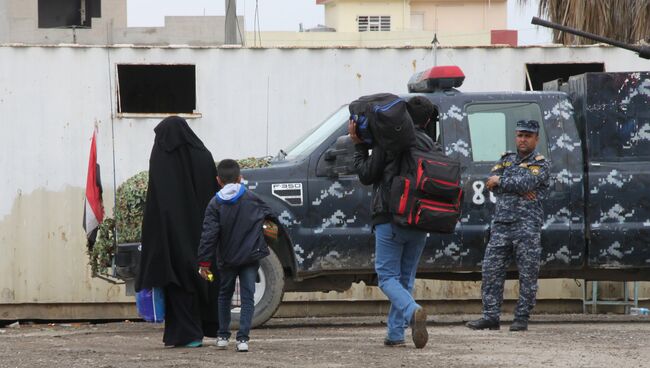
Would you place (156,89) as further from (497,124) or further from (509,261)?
(509,261)

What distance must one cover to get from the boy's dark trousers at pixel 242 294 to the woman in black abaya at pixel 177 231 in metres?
0.41

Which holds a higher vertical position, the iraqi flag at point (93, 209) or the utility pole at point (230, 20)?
the utility pole at point (230, 20)

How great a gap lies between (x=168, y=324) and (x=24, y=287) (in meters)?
5.28

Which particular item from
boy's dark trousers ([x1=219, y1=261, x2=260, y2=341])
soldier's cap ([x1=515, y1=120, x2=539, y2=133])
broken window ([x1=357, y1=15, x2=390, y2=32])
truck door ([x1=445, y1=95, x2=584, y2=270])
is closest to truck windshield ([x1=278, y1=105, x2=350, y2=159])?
truck door ([x1=445, y1=95, x2=584, y2=270])

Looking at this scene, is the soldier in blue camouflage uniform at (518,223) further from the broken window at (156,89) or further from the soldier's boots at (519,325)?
the broken window at (156,89)

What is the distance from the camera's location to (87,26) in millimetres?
20344

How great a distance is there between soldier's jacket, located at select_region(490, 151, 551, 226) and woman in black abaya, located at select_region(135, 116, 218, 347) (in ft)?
7.91

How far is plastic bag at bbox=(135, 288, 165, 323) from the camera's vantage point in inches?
392

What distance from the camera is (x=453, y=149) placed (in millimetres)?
11469

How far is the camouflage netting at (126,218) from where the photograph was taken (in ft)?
38.5

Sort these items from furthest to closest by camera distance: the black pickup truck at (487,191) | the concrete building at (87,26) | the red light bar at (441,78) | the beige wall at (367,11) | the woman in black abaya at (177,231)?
the beige wall at (367,11), the concrete building at (87,26), the red light bar at (441,78), the black pickup truck at (487,191), the woman in black abaya at (177,231)

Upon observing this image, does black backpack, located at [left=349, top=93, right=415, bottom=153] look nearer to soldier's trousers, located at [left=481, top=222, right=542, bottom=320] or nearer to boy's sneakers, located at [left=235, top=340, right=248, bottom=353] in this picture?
boy's sneakers, located at [left=235, top=340, right=248, bottom=353]

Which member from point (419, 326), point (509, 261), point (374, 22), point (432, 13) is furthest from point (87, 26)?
point (432, 13)

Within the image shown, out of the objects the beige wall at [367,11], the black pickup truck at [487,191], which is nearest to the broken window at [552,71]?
the black pickup truck at [487,191]
